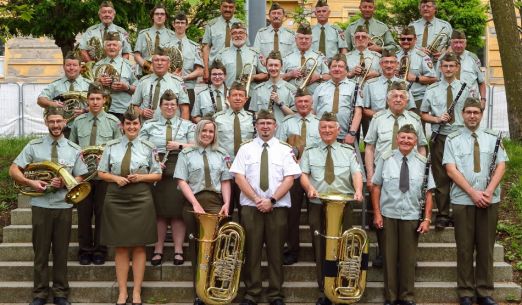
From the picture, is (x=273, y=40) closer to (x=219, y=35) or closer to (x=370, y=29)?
(x=219, y=35)

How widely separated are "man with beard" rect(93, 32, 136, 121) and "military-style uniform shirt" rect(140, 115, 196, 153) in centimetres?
146

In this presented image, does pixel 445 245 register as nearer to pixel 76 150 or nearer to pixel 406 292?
pixel 406 292

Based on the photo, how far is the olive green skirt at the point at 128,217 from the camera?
9.30 m

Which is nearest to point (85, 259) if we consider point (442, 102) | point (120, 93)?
point (120, 93)

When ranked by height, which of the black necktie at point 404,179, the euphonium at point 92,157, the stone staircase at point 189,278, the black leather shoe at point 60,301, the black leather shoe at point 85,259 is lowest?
the black leather shoe at point 60,301

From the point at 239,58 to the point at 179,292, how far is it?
3655 millimetres

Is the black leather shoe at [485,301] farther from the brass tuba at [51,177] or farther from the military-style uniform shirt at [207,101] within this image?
the brass tuba at [51,177]

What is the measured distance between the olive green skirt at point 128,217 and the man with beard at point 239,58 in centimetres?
294

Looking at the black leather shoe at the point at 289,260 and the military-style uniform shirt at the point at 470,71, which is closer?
the black leather shoe at the point at 289,260

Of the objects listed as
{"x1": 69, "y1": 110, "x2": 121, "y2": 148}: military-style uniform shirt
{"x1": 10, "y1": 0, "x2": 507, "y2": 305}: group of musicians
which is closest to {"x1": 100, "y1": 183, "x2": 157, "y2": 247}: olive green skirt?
{"x1": 10, "y1": 0, "x2": 507, "y2": 305}: group of musicians

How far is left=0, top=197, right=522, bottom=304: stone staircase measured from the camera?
9.81m

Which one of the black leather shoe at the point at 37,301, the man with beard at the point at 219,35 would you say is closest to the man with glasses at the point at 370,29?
the man with beard at the point at 219,35

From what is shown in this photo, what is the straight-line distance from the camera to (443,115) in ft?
35.1

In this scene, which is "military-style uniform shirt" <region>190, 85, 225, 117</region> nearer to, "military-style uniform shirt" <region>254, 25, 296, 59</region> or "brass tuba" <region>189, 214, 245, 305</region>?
"military-style uniform shirt" <region>254, 25, 296, 59</region>
